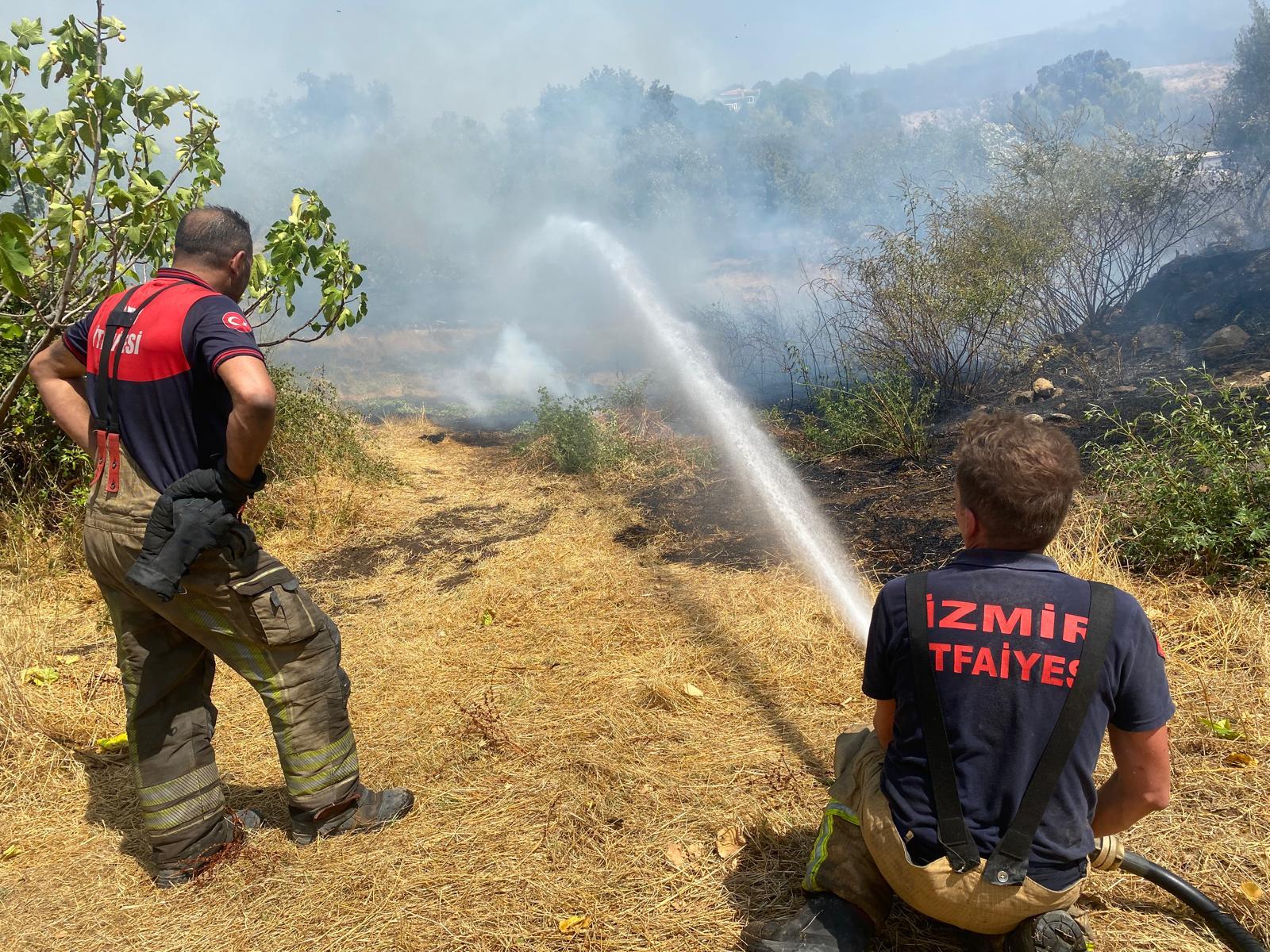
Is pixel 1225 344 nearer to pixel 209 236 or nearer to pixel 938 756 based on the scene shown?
pixel 938 756

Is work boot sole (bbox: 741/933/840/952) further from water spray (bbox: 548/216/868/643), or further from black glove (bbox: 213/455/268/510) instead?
water spray (bbox: 548/216/868/643)

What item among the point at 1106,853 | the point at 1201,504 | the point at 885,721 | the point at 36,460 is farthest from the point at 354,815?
the point at 36,460

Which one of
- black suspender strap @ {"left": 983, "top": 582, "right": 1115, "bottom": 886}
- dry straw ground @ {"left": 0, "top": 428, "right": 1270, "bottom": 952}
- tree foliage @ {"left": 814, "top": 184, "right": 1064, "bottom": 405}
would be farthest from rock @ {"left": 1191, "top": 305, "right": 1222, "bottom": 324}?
black suspender strap @ {"left": 983, "top": 582, "right": 1115, "bottom": 886}

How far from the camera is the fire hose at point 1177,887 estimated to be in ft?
6.23

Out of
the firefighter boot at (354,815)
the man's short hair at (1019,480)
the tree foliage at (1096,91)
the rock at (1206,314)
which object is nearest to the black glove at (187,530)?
the firefighter boot at (354,815)

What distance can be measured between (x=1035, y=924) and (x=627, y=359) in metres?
14.2

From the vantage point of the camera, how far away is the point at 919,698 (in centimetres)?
167

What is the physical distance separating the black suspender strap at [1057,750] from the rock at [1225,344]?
959 cm

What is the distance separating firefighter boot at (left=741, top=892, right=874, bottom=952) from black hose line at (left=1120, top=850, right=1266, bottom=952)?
0.67m

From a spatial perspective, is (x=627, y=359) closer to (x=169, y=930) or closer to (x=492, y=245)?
(x=492, y=245)

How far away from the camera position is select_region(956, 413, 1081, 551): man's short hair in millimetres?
1614

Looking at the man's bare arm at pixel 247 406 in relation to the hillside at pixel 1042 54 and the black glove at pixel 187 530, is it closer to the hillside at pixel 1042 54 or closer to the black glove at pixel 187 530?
the black glove at pixel 187 530

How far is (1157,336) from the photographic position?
10.7 m

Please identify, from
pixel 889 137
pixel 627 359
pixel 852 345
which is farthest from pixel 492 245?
pixel 889 137
